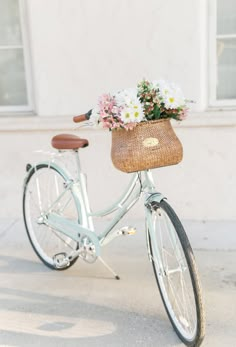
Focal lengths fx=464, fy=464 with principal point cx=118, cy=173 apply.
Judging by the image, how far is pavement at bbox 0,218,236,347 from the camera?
2.67 meters

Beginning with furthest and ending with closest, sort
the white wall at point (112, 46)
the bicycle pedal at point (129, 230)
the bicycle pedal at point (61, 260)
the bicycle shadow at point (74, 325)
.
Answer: the white wall at point (112, 46) < the bicycle pedal at point (61, 260) < the bicycle pedal at point (129, 230) < the bicycle shadow at point (74, 325)

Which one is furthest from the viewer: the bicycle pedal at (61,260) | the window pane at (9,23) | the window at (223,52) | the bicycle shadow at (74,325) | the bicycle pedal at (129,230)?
the window pane at (9,23)

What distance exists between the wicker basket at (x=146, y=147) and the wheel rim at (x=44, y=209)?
37.7 inches

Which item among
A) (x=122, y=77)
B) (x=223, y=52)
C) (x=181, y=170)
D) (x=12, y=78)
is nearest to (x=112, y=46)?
(x=122, y=77)

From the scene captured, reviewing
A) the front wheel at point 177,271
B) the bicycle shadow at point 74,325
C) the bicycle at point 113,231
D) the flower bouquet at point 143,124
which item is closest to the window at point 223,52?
the bicycle at point 113,231

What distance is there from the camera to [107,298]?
10.1ft

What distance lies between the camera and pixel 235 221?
4.11 meters

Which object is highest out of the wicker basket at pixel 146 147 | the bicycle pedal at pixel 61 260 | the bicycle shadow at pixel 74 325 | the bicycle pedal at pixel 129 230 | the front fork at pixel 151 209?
the wicker basket at pixel 146 147

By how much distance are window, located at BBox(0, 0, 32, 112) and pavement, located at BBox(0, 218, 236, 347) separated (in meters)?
1.33

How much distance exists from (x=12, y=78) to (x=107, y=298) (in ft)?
7.67

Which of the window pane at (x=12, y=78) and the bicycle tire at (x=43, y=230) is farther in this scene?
the window pane at (x=12, y=78)

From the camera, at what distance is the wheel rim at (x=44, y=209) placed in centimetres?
341

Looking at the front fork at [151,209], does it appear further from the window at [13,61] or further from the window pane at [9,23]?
the window pane at [9,23]

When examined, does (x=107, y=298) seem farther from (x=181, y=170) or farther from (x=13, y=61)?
(x=13, y=61)
